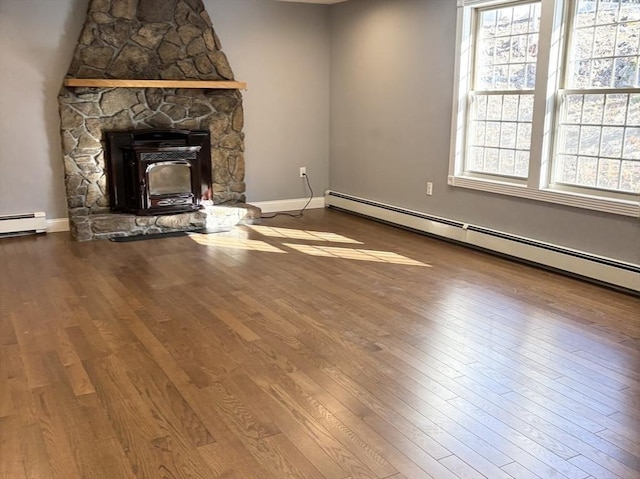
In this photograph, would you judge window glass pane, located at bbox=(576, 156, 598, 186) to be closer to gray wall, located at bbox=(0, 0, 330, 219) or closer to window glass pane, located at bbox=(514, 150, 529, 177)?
window glass pane, located at bbox=(514, 150, 529, 177)

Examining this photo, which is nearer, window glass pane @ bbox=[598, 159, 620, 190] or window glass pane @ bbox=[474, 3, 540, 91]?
window glass pane @ bbox=[598, 159, 620, 190]

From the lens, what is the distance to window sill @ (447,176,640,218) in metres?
4.07

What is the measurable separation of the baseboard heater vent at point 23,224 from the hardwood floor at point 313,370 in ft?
3.46

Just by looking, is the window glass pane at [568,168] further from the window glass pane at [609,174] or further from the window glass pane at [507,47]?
the window glass pane at [507,47]

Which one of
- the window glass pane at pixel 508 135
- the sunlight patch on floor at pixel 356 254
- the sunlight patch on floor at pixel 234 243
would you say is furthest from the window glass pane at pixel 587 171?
the sunlight patch on floor at pixel 234 243

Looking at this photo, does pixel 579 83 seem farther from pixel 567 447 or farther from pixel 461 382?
pixel 567 447

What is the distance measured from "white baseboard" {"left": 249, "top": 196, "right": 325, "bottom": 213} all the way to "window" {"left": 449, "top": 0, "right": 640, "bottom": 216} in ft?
7.44

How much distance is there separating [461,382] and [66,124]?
4559 millimetres

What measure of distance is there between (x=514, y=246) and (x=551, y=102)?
3.82ft

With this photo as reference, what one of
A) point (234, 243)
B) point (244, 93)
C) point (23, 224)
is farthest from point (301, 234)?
point (23, 224)

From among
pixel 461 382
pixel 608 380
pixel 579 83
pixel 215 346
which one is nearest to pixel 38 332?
pixel 215 346

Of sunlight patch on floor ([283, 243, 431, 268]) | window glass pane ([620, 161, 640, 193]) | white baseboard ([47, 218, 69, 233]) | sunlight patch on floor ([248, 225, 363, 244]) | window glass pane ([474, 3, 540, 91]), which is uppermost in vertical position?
window glass pane ([474, 3, 540, 91])

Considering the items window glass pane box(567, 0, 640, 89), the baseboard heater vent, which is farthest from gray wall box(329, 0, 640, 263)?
the baseboard heater vent

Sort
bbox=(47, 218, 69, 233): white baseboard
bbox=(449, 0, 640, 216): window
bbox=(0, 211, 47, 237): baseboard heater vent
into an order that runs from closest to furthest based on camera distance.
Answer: bbox=(449, 0, 640, 216): window < bbox=(0, 211, 47, 237): baseboard heater vent < bbox=(47, 218, 69, 233): white baseboard
